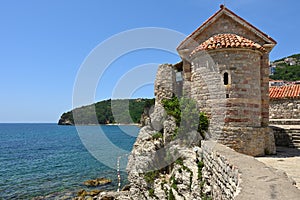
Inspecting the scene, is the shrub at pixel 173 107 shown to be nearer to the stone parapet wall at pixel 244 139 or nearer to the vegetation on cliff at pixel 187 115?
the vegetation on cliff at pixel 187 115

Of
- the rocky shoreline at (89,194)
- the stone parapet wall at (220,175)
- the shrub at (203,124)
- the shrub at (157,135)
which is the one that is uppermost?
the shrub at (203,124)

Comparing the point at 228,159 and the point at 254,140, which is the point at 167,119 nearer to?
the point at 254,140

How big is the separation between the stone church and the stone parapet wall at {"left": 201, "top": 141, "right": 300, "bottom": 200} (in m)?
2.37

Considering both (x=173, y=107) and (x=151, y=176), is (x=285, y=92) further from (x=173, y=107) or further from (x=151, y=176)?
(x=151, y=176)

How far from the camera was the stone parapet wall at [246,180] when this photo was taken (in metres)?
3.79

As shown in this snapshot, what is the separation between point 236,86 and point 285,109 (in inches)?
408

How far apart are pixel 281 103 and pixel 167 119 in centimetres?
1054

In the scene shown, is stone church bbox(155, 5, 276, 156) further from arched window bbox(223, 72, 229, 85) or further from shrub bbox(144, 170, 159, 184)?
shrub bbox(144, 170, 159, 184)

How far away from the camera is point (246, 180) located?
175 inches

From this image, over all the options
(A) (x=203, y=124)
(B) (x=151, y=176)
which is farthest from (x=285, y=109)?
(B) (x=151, y=176)

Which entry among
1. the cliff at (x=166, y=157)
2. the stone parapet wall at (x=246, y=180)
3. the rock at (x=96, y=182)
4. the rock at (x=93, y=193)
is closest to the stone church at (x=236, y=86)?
the cliff at (x=166, y=157)

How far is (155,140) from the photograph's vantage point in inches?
515

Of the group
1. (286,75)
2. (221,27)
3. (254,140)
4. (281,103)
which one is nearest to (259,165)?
(254,140)

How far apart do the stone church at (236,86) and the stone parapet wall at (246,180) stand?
7.76ft
